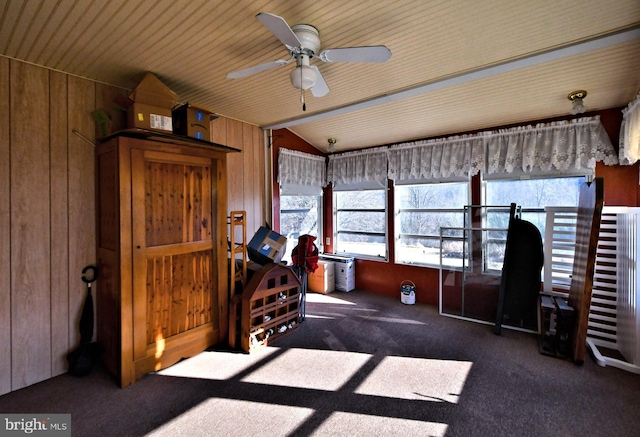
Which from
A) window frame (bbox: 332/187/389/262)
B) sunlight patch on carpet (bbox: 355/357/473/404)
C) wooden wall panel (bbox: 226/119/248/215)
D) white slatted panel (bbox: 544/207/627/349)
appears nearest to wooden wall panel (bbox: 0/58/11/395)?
wooden wall panel (bbox: 226/119/248/215)

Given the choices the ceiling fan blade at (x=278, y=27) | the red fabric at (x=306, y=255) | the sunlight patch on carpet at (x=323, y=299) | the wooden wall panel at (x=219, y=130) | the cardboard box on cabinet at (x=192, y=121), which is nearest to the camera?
the ceiling fan blade at (x=278, y=27)

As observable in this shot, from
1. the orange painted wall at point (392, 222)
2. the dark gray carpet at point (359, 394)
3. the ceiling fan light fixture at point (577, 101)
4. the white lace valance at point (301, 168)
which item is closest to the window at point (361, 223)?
the orange painted wall at point (392, 222)

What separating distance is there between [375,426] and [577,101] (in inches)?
131

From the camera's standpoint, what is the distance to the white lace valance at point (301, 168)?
177 inches

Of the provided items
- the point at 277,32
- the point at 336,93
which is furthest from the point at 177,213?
the point at 336,93

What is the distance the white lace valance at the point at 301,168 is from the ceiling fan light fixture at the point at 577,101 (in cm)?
333

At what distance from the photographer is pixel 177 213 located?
104 inches

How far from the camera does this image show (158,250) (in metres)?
2.50

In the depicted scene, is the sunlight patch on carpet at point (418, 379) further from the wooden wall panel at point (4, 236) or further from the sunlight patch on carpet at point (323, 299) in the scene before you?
the wooden wall panel at point (4, 236)

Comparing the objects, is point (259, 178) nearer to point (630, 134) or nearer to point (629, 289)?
point (630, 134)

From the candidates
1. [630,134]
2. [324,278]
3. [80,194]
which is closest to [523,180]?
[630,134]

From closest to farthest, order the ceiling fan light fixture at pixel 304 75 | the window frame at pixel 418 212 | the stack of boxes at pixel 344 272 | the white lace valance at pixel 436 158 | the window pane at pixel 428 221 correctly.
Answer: the ceiling fan light fixture at pixel 304 75
the white lace valance at pixel 436 158
the window frame at pixel 418 212
the window pane at pixel 428 221
the stack of boxes at pixel 344 272

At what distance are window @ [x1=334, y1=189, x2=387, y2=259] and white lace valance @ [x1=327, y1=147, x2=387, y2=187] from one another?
9.6 inches

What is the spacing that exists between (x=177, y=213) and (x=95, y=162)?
2.91ft
